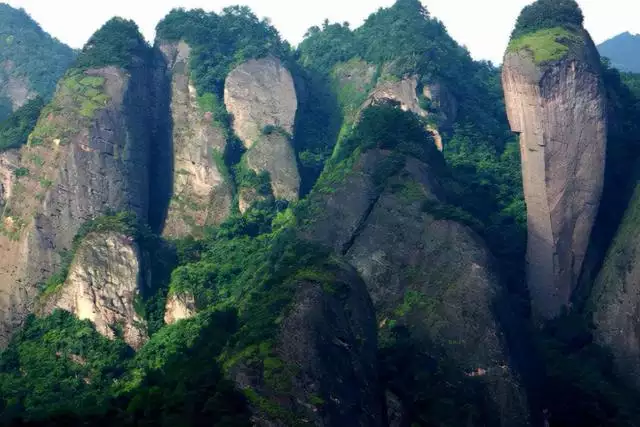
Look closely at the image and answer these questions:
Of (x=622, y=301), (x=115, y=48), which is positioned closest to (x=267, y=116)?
(x=115, y=48)

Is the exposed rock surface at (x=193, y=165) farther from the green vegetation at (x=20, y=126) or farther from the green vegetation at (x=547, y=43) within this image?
the green vegetation at (x=547, y=43)

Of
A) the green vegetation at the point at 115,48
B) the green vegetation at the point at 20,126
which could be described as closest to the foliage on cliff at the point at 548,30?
the green vegetation at the point at 115,48

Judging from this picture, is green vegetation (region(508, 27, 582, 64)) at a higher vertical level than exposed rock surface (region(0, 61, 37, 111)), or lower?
lower

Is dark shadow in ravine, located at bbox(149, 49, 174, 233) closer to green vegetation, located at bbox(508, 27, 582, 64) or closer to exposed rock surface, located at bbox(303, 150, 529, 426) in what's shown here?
exposed rock surface, located at bbox(303, 150, 529, 426)

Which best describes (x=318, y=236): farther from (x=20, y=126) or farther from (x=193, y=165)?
(x=20, y=126)

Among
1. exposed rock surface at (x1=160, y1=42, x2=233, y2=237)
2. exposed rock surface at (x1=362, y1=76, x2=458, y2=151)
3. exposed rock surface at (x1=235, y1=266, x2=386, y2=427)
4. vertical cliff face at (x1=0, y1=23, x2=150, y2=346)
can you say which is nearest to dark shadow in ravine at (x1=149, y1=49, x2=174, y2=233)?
exposed rock surface at (x1=160, y1=42, x2=233, y2=237)

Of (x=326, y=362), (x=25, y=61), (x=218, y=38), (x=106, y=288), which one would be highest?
(x=25, y=61)
